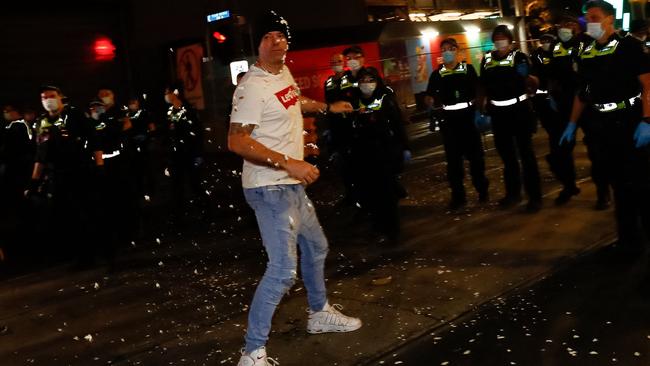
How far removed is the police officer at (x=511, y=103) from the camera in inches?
281

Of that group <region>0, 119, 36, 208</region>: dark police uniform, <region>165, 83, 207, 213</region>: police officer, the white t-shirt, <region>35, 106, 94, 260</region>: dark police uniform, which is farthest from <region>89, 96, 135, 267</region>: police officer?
the white t-shirt

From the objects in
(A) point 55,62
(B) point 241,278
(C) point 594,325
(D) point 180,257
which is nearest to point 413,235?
(B) point 241,278

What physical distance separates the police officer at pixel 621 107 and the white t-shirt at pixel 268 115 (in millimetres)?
2633

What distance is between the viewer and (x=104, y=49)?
1759 cm

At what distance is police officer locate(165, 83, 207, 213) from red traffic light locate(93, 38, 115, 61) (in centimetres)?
877

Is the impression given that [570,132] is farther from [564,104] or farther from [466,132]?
[466,132]

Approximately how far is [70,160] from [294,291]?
297cm

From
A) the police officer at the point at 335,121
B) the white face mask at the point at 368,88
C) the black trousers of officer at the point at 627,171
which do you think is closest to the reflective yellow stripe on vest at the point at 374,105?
the white face mask at the point at 368,88

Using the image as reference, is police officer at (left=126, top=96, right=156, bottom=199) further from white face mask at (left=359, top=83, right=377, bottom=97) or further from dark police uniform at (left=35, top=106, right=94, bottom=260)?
white face mask at (left=359, top=83, right=377, bottom=97)

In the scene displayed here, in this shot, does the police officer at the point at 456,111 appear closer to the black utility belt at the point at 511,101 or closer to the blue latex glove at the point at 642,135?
the black utility belt at the point at 511,101

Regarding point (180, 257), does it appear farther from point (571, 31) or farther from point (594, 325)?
point (571, 31)

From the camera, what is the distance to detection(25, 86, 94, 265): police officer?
6.88m

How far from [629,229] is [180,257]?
419cm

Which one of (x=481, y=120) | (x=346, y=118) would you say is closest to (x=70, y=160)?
(x=346, y=118)
